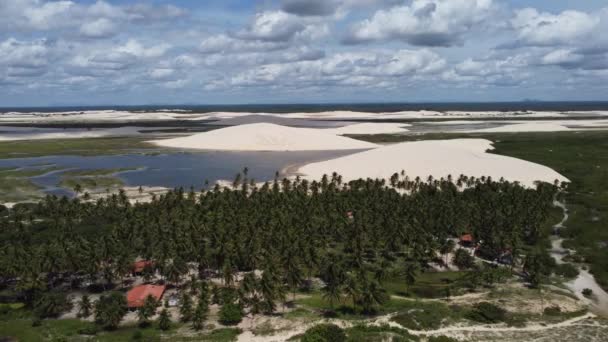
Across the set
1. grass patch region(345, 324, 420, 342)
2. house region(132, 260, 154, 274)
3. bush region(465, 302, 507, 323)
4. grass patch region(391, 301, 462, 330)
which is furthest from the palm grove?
bush region(465, 302, 507, 323)

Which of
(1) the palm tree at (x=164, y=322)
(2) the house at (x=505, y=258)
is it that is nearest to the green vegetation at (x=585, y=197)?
(2) the house at (x=505, y=258)

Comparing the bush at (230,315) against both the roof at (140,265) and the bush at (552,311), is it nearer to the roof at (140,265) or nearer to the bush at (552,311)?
the roof at (140,265)

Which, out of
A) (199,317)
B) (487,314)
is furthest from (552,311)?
(199,317)

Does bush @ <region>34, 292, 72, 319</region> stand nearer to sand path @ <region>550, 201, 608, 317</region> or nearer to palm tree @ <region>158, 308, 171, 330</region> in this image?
palm tree @ <region>158, 308, 171, 330</region>

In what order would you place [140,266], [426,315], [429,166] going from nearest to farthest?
1. [426,315]
2. [140,266]
3. [429,166]

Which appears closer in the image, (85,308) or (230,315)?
(230,315)

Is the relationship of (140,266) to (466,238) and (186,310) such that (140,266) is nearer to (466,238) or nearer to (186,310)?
(186,310)

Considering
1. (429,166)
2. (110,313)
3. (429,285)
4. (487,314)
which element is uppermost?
(429,166)
